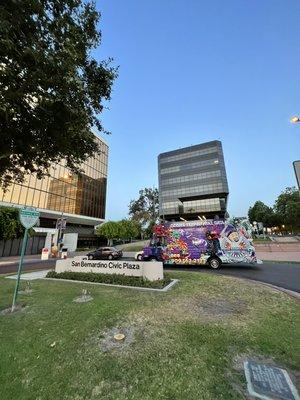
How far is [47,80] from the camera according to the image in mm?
7809

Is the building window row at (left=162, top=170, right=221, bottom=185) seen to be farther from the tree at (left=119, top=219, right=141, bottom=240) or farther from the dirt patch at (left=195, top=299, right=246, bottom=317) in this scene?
the dirt patch at (left=195, top=299, right=246, bottom=317)

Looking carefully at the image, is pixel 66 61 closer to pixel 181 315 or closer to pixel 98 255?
pixel 181 315

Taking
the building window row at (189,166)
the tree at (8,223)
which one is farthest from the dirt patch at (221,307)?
the building window row at (189,166)

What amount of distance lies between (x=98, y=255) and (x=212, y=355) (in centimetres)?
2657

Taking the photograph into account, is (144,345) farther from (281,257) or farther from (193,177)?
(193,177)

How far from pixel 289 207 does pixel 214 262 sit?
7312cm

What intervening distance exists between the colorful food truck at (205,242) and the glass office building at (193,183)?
2578 inches

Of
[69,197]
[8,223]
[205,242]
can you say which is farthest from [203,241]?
[69,197]

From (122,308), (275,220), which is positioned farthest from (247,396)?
(275,220)

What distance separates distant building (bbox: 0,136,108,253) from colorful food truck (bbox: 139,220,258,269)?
2145 centimetres

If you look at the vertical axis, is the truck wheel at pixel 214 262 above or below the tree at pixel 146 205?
below

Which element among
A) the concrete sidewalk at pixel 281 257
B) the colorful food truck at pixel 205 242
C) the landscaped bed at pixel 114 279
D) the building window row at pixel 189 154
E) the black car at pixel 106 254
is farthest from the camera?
the building window row at pixel 189 154

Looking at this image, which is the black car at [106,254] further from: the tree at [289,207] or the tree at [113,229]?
the tree at [289,207]

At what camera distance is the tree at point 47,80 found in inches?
293
